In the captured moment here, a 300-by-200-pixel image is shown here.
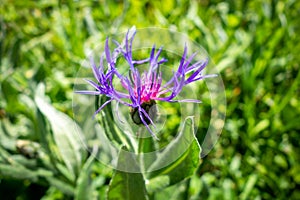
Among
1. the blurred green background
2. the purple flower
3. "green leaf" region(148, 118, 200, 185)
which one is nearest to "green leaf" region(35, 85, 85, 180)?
the blurred green background

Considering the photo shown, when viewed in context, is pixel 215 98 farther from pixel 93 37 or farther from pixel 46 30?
pixel 46 30

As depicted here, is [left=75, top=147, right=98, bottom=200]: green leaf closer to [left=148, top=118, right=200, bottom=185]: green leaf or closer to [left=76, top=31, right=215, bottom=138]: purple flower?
[left=148, top=118, right=200, bottom=185]: green leaf

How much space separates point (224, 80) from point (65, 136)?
2.78 feet

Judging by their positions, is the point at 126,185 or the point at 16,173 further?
the point at 16,173

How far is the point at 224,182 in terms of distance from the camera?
1.46 meters

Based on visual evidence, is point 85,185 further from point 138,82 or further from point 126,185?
point 138,82

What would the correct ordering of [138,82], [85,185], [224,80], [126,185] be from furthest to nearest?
[224,80] → [85,185] → [126,185] → [138,82]

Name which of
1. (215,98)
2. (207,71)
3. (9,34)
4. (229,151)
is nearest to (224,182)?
(229,151)

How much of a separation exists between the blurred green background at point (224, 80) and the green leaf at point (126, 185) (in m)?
0.24

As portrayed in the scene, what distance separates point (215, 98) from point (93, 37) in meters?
0.72

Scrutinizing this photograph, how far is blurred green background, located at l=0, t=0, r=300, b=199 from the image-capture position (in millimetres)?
1321

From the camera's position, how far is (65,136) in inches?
49.1

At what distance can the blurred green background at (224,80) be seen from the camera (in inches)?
52.0

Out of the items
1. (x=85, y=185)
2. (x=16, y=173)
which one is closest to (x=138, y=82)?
(x=85, y=185)
